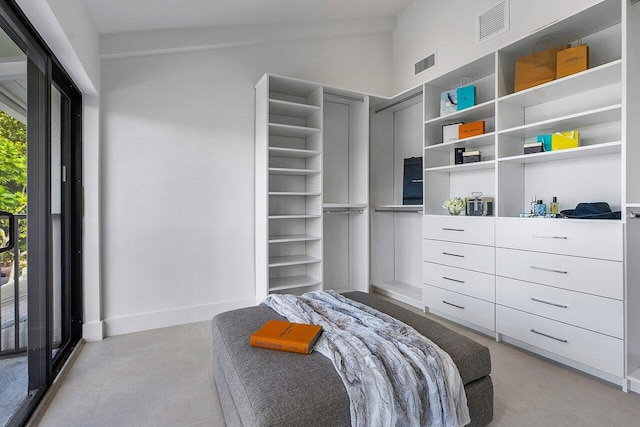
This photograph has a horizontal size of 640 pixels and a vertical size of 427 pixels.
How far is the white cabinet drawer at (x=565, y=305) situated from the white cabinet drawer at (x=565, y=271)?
0.14 ft

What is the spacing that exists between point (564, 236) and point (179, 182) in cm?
311

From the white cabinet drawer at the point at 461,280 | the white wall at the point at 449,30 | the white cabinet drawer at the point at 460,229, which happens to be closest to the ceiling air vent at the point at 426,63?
the white wall at the point at 449,30

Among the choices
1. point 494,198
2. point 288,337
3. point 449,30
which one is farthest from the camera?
point 449,30

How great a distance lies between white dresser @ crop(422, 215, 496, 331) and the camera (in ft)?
9.14

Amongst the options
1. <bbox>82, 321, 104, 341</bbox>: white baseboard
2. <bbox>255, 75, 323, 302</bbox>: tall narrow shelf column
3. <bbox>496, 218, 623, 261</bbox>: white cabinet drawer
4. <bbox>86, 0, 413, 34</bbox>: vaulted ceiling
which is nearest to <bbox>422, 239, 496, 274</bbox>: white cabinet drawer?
<bbox>496, 218, 623, 261</bbox>: white cabinet drawer

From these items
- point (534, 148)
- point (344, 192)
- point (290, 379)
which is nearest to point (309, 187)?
point (344, 192)

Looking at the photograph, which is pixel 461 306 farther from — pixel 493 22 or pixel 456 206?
pixel 493 22

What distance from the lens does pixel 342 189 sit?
13.4 feet

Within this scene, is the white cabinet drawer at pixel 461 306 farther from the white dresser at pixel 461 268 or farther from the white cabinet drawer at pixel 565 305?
the white cabinet drawer at pixel 565 305

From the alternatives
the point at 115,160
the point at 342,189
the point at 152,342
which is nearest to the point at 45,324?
the point at 152,342

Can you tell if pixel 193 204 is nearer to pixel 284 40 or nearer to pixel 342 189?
pixel 342 189

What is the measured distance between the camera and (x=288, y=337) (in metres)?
1.62

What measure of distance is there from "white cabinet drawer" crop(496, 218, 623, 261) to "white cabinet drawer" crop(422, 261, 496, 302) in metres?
0.35

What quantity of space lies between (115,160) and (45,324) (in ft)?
4.80
